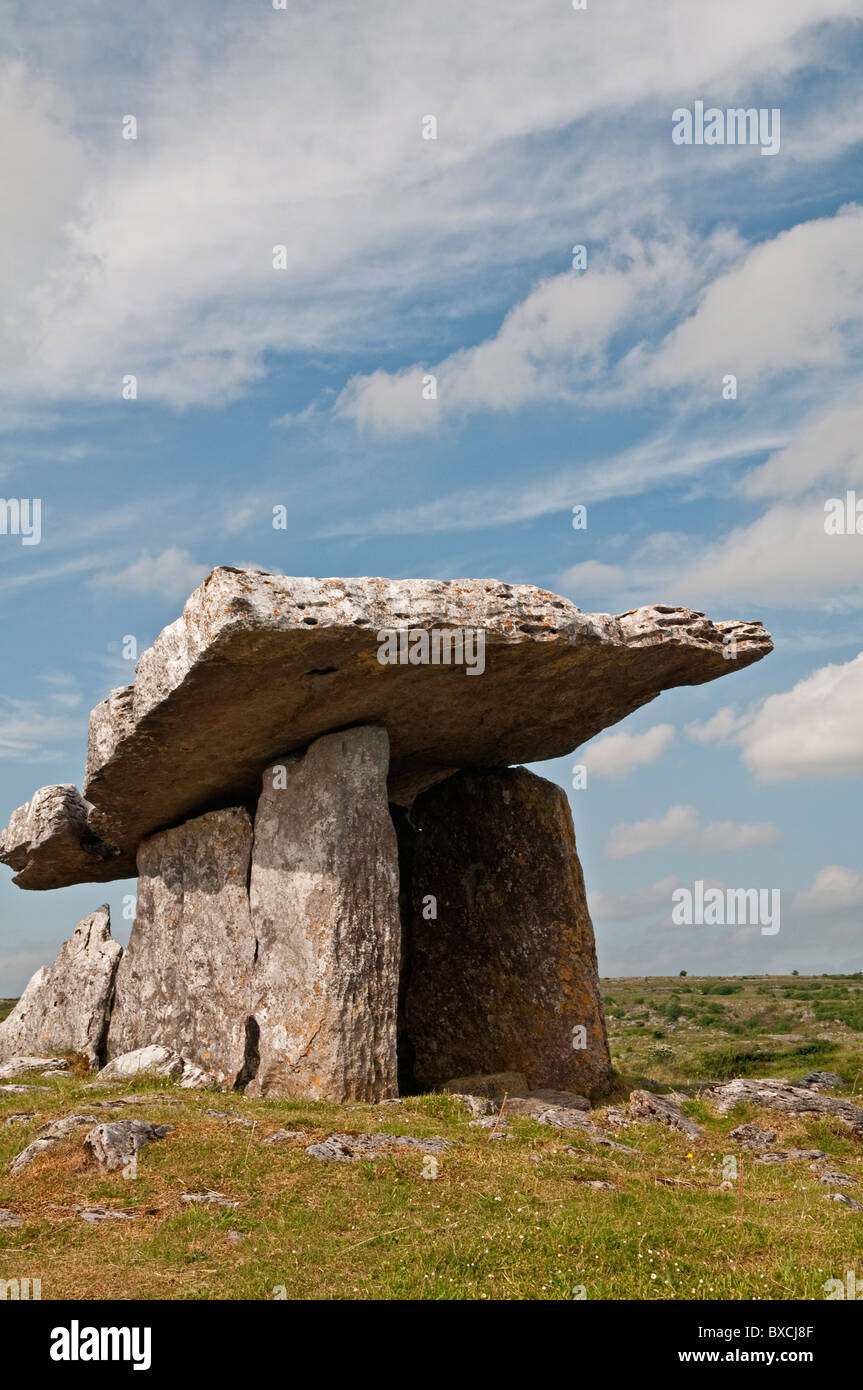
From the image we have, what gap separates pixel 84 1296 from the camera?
7.02 meters

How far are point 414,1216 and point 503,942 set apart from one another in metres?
8.38

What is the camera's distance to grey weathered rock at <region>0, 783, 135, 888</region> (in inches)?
707

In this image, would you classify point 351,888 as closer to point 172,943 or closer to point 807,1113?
point 172,943

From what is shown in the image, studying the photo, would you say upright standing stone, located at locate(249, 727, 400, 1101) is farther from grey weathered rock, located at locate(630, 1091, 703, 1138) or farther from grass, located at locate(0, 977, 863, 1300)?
grey weathered rock, located at locate(630, 1091, 703, 1138)

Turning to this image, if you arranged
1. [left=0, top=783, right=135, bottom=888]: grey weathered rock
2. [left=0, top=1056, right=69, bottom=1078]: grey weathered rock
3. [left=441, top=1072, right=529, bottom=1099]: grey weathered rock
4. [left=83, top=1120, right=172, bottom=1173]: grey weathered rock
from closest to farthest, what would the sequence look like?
1. [left=83, top=1120, right=172, bottom=1173]: grey weathered rock
2. [left=441, top=1072, right=529, bottom=1099]: grey weathered rock
3. [left=0, top=1056, right=69, bottom=1078]: grey weathered rock
4. [left=0, top=783, right=135, bottom=888]: grey weathered rock

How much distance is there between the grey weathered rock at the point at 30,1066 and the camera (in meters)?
15.4

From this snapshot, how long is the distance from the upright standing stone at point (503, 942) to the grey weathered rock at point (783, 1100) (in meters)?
1.87

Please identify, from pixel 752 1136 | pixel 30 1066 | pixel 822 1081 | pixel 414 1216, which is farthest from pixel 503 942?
pixel 414 1216

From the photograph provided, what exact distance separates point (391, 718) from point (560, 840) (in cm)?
361

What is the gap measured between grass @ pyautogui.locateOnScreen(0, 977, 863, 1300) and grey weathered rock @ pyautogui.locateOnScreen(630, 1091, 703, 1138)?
0.40 meters

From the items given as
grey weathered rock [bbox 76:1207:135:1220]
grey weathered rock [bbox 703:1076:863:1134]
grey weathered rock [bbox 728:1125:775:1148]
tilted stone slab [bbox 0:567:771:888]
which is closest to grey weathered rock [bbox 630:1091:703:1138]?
grey weathered rock [bbox 728:1125:775:1148]
